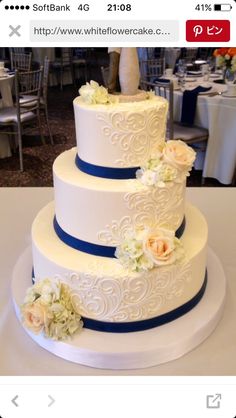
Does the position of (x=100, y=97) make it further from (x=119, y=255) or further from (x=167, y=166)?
(x=119, y=255)

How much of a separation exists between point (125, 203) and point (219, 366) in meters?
0.43

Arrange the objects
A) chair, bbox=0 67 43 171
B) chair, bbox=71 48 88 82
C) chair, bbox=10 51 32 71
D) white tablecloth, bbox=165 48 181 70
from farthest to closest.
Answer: chair, bbox=71 48 88 82, white tablecloth, bbox=165 48 181 70, chair, bbox=10 51 32 71, chair, bbox=0 67 43 171

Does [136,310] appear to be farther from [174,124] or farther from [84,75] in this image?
[84,75]

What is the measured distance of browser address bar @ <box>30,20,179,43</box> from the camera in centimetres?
95

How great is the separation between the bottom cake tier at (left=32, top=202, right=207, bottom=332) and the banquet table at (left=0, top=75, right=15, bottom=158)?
2.62 meters

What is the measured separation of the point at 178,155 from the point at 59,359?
1.85 ft

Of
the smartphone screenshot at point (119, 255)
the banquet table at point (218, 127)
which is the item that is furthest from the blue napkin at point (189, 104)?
the smartphone screenshot at point (119, 255)

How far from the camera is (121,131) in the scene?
0.98m

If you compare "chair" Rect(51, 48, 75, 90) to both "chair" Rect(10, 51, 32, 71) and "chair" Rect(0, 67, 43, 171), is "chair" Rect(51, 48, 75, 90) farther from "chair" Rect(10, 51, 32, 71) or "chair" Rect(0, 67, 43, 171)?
"chair" Rect(0, 67, 43, 171)

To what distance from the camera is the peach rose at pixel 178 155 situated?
101 centimetres

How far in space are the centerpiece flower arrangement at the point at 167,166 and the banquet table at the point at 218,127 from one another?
1.78m
